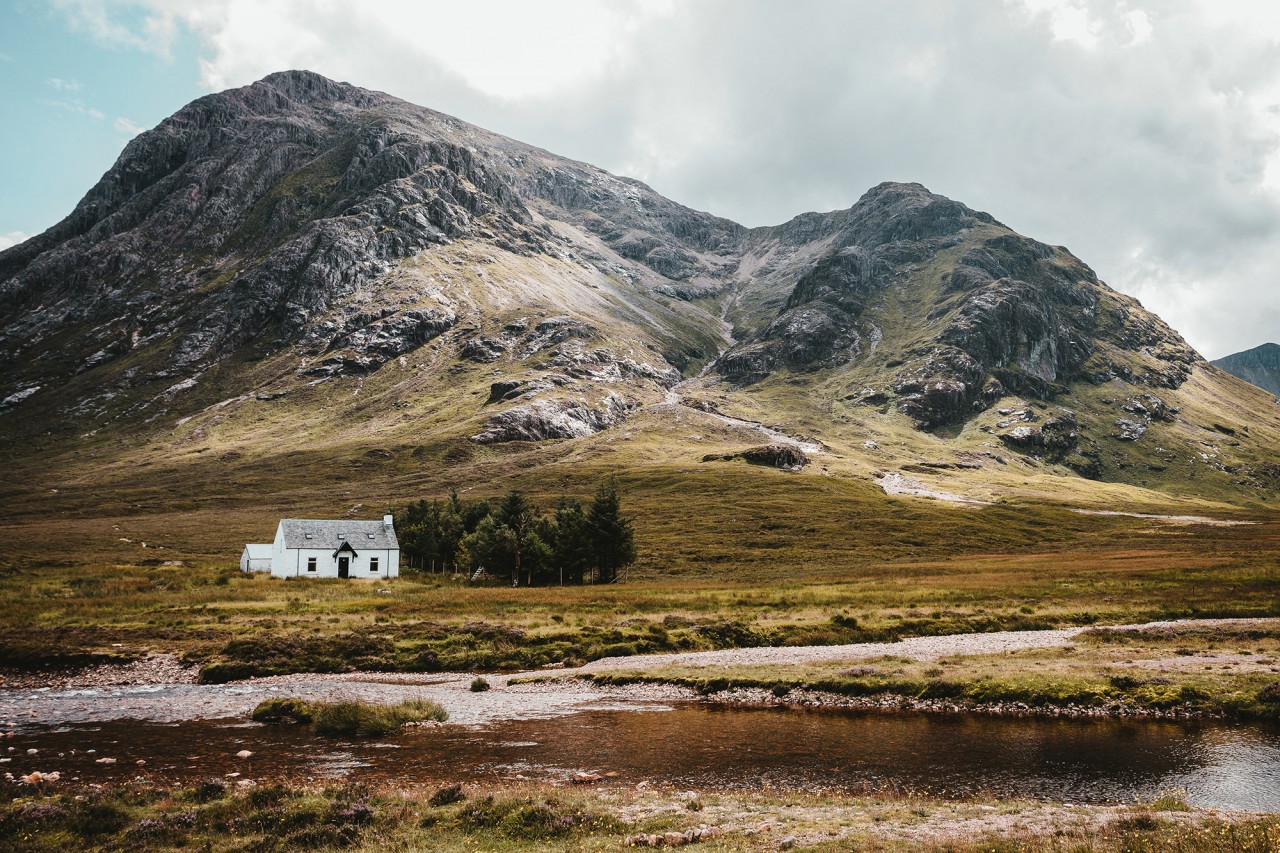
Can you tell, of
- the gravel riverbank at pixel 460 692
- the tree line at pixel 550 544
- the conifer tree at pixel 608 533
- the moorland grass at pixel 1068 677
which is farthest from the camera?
the conifer tree at pixel 608 533

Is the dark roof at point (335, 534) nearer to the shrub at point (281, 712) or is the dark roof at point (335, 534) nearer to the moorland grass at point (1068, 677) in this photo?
the moorland grass at point (1068, 677)

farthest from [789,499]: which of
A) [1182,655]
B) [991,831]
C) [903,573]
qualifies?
[991,831]

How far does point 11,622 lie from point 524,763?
1863 inches

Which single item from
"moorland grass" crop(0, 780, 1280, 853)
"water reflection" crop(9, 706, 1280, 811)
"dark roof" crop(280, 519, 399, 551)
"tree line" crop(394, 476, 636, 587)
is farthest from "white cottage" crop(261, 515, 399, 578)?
"moorland grass" crop(0, 780, 1280, 853)

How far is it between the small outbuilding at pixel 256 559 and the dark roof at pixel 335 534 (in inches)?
282

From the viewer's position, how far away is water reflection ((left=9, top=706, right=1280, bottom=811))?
23453 mm

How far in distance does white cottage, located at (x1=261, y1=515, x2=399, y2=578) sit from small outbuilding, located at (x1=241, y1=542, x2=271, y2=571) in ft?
5.25

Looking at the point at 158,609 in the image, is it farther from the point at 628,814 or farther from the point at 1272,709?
the point at 1272,709

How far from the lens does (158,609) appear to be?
57.6 metres

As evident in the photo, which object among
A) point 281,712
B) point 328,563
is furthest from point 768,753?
point 328,563

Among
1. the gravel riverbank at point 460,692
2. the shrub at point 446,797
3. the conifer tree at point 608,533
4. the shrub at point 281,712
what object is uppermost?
the conifer tree at point 608,533

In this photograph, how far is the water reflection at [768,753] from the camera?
2345 cm

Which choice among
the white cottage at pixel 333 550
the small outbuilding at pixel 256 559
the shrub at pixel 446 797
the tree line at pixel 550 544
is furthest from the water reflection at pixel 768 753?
the small outbuilding at pixel 256 559

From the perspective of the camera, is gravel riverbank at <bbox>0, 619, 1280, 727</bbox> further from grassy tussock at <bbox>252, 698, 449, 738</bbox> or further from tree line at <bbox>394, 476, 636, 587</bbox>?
tree line at <bbox>394, 476, 636, 587</bbox>
